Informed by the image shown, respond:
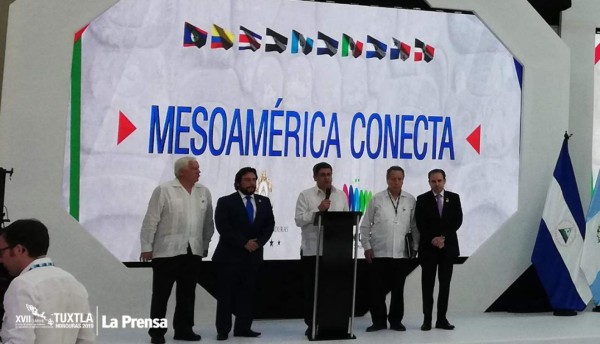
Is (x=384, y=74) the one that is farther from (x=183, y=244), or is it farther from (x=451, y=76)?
(x=183, y=244)

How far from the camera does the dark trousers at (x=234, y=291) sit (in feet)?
21.9

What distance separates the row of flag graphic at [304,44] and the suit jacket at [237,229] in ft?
4.55

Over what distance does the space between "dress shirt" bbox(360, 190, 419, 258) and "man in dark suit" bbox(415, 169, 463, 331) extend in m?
0.08

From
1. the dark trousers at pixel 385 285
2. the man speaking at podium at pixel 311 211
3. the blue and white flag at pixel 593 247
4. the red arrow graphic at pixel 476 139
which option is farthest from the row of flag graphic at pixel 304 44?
the blue and white flag at pixel 593 247

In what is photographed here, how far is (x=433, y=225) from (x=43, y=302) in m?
4.35

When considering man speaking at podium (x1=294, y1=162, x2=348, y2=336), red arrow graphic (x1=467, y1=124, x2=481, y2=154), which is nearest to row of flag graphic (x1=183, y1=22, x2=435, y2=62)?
red arrow graphic (x1=467, y1=124, x2=481, y2=154)

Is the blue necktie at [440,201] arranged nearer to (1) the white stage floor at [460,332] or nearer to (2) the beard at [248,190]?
(1) the white stage floor at [460,332]

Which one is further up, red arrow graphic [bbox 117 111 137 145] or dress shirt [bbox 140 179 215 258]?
red arrow graphic [bbox 117 111 137 145]

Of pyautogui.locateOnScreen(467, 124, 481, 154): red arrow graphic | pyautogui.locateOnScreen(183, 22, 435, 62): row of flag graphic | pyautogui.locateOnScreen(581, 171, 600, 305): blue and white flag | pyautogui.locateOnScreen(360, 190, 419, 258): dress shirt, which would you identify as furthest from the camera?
pyautogui.locateOnScreen(581, 171, 600, 305): blue and white flag

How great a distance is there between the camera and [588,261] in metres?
8.42

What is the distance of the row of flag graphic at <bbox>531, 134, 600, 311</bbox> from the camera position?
8312 mm

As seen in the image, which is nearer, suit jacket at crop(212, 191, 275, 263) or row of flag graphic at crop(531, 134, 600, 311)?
suit jacket at crop(212, 191, 275, 263)

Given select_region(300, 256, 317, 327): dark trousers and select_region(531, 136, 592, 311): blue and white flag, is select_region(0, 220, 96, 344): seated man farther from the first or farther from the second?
select_region(531, 136, 592, 311): blue and white flag

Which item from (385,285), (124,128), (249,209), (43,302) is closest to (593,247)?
(385,285)
